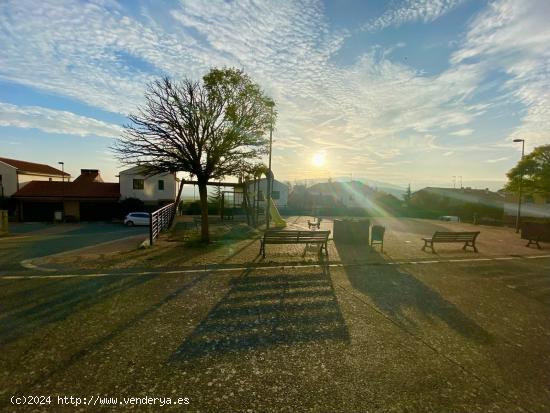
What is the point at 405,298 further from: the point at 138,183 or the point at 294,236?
the point at 138,183

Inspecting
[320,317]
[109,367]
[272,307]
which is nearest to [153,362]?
[109,367]

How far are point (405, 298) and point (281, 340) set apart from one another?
12.5 feet

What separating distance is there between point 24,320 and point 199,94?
33.4ft

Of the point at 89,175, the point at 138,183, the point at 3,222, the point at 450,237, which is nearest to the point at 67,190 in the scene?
the point at 138,183

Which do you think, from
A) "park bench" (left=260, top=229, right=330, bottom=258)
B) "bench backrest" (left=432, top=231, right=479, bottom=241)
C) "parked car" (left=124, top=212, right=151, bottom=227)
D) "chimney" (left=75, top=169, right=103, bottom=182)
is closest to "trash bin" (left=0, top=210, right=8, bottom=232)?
"parked car" (left=124, top=212, right=151, bottom=227)

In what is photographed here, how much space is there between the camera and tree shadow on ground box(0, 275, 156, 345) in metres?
5.05

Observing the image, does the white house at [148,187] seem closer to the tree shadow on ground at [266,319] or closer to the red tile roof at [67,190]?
the red tile roof at [67,190]

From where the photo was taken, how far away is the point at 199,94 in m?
12.5

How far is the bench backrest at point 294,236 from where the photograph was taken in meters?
11.0

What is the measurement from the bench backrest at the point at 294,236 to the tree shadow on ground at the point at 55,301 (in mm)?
4516

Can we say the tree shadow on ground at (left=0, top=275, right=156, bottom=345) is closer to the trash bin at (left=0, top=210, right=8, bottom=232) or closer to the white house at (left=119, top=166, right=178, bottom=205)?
the trash bin at (left=0, top=210, right=8, bottom=232)

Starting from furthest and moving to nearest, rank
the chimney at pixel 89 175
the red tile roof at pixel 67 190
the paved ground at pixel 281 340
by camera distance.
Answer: the chimney at pixel 89 175 → the red tile roof at pixel 67 190 → the paved ground at pixel 281 340

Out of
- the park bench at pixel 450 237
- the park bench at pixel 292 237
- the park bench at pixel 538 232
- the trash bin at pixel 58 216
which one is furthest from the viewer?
the trash bin at pixel 58 216

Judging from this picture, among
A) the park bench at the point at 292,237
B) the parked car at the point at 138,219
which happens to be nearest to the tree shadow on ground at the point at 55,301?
the park bench at the point at 292,237
